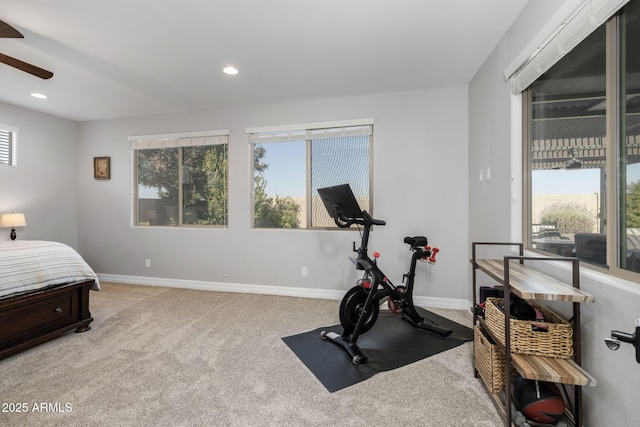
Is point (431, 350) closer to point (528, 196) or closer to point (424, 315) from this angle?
point (424, 315)

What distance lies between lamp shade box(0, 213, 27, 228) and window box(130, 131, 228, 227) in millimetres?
1289

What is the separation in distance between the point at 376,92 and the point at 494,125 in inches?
57.4

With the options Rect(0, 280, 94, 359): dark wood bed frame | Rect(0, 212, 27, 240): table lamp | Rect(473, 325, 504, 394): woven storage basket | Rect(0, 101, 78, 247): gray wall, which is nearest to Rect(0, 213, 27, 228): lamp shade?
Rect(0, 212, 27, 240): table lamp

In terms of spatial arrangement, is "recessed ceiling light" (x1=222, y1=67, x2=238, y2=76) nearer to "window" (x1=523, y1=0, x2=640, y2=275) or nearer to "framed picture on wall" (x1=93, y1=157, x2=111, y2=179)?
"window" (x1=523, y1=0, x2=640, y2=275)

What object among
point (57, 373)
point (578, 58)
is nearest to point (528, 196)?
point (578, 58)

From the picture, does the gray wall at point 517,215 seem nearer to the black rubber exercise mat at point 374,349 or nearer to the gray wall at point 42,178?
the black rubber exercise mat at point 374,349

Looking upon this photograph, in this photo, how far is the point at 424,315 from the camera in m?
3.12

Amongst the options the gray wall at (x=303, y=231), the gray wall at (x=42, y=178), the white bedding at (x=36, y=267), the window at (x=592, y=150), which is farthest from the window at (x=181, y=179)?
the window at (x=592, y=150)

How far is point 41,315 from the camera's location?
245 centimetres

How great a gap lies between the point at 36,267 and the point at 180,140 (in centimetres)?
237

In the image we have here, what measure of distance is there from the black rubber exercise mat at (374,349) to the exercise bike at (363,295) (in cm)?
7

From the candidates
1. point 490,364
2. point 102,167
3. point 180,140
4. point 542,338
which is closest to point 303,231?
point 180,140

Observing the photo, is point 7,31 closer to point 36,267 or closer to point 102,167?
point 36,267

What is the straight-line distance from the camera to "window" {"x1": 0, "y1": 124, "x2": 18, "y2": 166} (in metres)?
3.89
